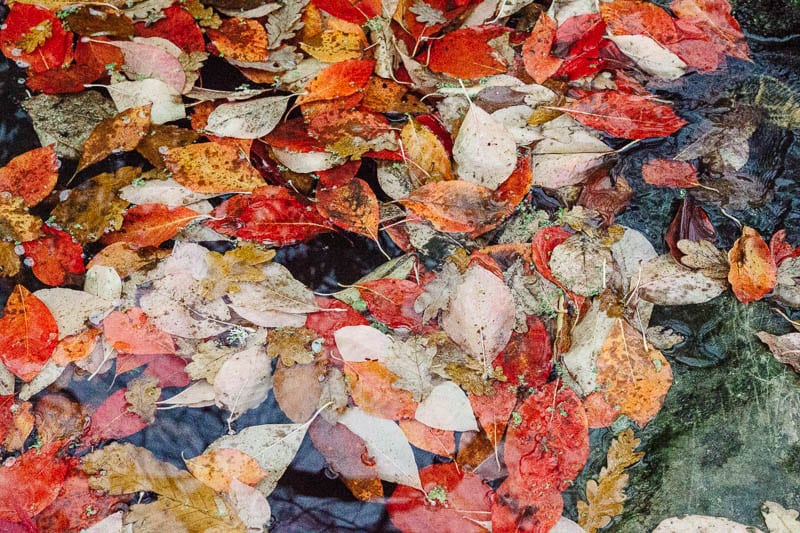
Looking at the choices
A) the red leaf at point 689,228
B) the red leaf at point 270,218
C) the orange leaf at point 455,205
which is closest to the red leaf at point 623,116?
the red leaf at point 689,228

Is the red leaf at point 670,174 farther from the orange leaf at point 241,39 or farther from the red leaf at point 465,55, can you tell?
the orange leaf at point 241,39

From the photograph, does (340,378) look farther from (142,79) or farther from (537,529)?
(142,79)

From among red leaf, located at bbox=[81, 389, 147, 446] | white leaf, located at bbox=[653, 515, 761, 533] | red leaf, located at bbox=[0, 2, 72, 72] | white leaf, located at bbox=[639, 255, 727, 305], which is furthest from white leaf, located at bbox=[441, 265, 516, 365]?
red leaf, located at bbox=[0, 2, 72, 72]

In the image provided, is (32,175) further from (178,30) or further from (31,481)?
(31,481)

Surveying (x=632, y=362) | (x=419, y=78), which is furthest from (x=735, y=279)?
(x=419, y=78)

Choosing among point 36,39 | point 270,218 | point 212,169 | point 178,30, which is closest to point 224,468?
point 270,218
